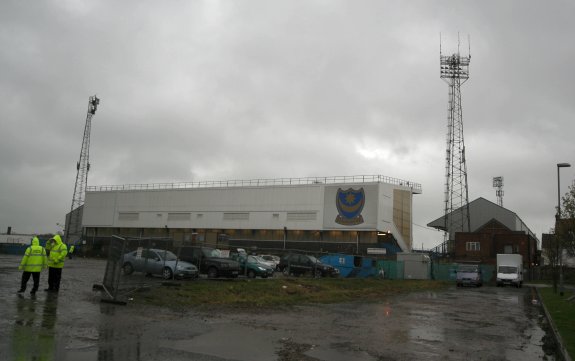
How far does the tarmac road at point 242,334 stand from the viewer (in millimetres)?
8789

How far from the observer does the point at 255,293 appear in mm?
19375

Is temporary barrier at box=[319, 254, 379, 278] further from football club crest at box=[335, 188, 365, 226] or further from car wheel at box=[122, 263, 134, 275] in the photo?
football club crest at box=[335, 188, 365, 226]

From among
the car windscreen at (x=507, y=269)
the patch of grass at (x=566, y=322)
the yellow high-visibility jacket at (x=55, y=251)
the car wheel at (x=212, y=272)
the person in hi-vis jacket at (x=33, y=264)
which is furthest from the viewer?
the car windscreen at (x=507, y=269)

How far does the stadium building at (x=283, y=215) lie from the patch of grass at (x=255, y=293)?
3832 centimetres

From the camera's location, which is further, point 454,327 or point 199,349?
point 454,327

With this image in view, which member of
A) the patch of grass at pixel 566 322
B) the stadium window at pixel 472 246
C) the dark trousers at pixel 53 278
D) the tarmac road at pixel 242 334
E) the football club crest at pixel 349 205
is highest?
the football club crest at pixel 349 205

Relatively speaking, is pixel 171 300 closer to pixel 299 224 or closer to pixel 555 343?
pixel 555 343

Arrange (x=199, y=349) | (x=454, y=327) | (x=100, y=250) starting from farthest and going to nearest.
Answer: (x=100, y=250)
(x=454, y=327)
(x=199, y=349)

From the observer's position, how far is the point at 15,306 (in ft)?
40.3

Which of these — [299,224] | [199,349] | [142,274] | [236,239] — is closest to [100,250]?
[236,239]

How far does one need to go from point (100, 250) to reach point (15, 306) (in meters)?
49.5

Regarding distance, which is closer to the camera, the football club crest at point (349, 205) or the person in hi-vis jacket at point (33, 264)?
the person in hi-vis jacket at point (33, 264)

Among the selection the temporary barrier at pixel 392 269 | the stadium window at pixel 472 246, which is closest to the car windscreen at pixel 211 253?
the temporary barrier at pixel 392 269

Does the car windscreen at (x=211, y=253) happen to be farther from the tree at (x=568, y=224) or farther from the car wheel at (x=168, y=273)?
the tree at (x=568, y=224)
